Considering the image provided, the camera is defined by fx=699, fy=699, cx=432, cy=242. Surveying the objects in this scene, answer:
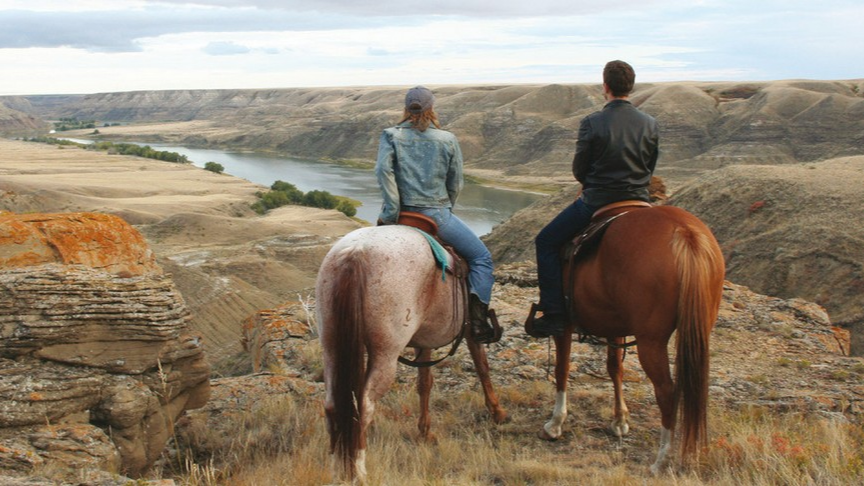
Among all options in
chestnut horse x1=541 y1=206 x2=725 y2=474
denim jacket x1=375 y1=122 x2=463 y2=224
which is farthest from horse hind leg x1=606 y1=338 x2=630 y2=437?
denim jacket x1=375 y1=122 x2=463 y2=224

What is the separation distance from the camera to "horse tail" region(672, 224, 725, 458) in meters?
4.44

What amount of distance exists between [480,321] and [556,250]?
0.85 meters

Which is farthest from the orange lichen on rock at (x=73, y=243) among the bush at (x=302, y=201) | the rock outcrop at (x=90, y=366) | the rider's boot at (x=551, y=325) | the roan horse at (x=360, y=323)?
the bush at (x=302, y=201)

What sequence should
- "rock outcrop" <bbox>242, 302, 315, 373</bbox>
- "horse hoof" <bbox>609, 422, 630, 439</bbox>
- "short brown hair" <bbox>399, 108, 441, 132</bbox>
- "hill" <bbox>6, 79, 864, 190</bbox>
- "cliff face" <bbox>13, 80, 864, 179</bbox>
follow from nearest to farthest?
1. "short brown hair" <bbox>399, 108, 441, 132</bbox>
2. "horse hoof" <bbox>609, 422, 630, 439</bbox>
3. "rock outcrop" <bbox>242, 302, 315, 373</bbox>
4. "hill" <bbox>6, 79, 864, 190</bbox>
5. "cliff face" <bbox>13, 80, 864, 179</bbox>

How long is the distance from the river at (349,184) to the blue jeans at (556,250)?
113 feet

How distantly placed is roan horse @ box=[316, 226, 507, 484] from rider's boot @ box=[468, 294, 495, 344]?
92cm

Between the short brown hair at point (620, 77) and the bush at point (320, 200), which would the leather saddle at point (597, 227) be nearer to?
the short brown hair at point (620, 77)

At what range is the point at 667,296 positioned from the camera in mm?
4547

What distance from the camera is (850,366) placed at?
7434 millimetres

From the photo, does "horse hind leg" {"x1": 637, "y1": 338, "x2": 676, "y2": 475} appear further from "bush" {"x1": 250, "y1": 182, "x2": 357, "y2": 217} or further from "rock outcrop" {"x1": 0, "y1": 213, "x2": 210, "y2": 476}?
"bush" {"x1": 250, "y1": 182, "x2": 357, "y2": 217}

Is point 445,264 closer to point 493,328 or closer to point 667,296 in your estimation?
point 493,328

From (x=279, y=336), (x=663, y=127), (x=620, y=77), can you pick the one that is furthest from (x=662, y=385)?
(x=663, y=127)

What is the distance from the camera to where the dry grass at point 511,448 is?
441 cm

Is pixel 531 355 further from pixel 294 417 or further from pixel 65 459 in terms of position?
pixel 65 459
